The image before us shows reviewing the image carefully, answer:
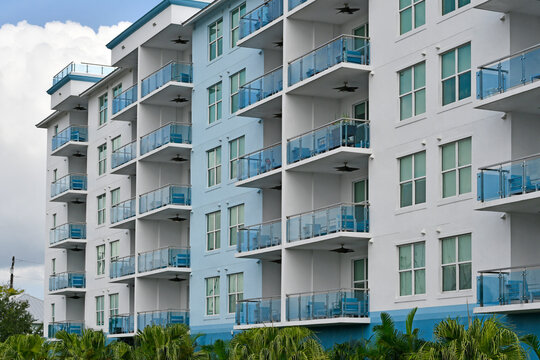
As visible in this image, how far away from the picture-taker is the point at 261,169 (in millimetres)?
45281

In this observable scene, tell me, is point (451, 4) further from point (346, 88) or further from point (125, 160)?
point (125, 160)

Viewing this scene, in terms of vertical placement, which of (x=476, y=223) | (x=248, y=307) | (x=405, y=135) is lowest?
(x=248, y=307)

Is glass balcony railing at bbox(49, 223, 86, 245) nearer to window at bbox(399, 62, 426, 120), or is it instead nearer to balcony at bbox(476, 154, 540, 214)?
window at bbox(399, 62, 426, 120)

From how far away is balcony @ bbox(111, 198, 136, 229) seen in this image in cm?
5856

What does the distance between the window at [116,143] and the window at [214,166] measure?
42.0 ft

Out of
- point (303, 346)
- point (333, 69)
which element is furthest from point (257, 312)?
point (303, 346)

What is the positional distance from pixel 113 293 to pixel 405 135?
98.0 feet

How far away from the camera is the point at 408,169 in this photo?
37.2 m

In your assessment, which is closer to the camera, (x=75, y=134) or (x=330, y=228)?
(x=330, y=228)

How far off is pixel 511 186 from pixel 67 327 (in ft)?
134

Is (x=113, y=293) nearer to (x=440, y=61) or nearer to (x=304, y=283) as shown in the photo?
(x=304, y=283)

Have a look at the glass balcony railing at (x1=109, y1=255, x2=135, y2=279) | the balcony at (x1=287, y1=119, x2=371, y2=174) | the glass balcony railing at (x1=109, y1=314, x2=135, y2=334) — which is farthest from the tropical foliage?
the glass balcony railing at (x1=109, y1=255, x2=135, y2=279)

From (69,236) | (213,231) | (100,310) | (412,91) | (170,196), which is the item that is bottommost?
(100,310)

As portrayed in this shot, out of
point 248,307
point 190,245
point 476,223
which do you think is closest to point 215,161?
point 190,245
